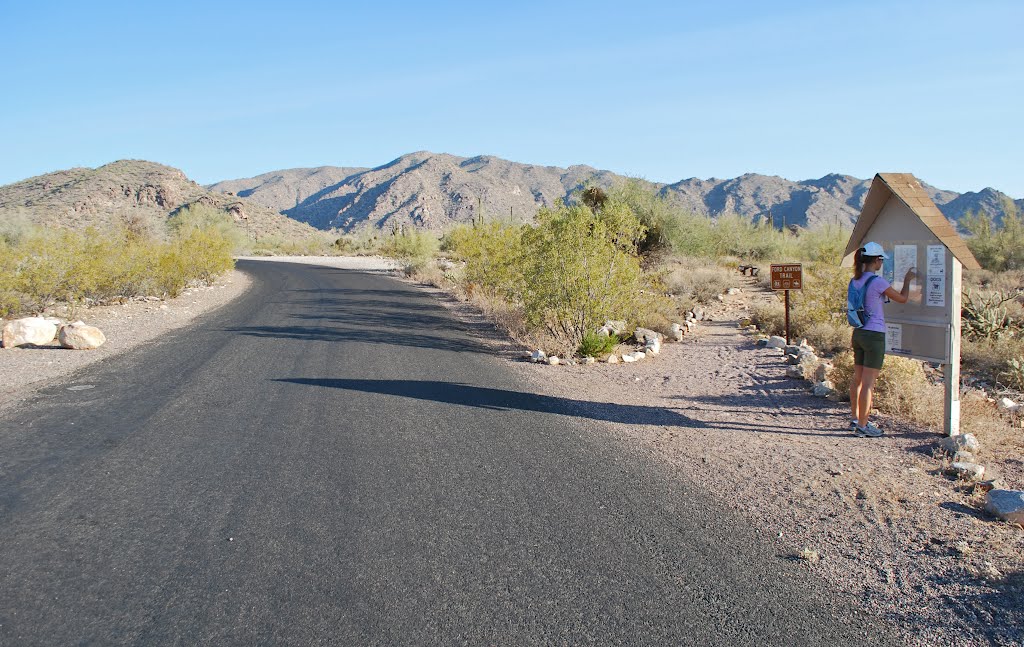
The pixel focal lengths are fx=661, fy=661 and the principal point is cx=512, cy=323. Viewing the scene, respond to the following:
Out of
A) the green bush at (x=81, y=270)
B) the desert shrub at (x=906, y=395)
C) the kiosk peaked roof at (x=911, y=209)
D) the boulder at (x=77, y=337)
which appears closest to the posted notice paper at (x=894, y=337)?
the desert shrub at (x=906, y=395)

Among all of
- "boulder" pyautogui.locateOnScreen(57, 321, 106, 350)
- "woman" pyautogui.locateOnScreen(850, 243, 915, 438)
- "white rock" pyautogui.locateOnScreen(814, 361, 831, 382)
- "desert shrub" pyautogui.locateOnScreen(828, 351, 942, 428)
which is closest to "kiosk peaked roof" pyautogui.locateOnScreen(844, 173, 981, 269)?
"woman" pyautogui.locateOnScreen(850, 243, 915, 438)

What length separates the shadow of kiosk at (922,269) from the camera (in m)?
6.32

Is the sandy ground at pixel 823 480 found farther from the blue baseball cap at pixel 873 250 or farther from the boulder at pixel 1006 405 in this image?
the boulder at pixel 1006 405

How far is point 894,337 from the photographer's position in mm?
6953

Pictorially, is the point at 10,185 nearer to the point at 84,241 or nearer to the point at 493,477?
the point at 84,241

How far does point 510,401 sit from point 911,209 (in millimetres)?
4955

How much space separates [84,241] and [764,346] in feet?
57.4

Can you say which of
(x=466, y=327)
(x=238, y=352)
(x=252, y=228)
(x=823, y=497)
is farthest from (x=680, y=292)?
(x=252, y=228)

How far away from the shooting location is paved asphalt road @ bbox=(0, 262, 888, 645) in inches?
139

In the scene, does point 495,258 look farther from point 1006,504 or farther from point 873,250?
point 1006,504

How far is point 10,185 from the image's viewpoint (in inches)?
3214

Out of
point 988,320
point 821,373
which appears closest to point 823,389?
point 821,373

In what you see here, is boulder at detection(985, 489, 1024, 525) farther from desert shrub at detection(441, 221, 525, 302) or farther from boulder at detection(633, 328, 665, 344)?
desert shrub at detection(441, 221, 525, 302)

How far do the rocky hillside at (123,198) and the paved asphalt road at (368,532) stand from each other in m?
56.2
